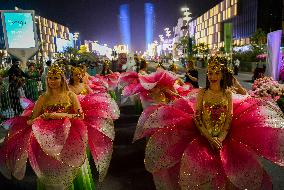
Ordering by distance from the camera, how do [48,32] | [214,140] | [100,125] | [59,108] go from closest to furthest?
[214,140] < [100,125] < [59,108] < [48,32]

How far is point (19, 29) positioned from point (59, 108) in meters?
11.7

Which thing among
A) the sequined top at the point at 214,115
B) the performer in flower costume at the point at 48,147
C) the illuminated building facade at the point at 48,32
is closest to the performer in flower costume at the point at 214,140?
the sequined top at the point at 214,115

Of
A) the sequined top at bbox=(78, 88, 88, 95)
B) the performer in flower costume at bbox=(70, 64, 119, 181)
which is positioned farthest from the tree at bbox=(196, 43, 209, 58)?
the performer in flower costume at bbox=(70, 64, 119, 181)

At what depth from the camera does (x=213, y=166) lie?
12.3 feet

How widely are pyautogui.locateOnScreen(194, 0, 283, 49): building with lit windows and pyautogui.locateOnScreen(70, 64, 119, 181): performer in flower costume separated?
7724 centimetres

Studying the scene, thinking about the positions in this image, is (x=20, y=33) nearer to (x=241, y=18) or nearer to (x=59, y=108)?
(x=59, y=108)

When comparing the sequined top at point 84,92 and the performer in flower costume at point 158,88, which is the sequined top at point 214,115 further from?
the sequined top at point 84,92

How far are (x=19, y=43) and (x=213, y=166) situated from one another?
13.0 meters

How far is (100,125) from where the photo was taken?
4520mm

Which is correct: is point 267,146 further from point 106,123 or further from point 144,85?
point 144,85

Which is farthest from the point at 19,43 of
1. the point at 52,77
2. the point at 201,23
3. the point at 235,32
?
the point at 201,23

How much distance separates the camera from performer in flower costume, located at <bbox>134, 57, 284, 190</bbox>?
373 centimetres

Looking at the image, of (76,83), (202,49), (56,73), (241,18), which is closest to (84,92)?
(76,83)

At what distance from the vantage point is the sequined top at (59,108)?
4739 mm
